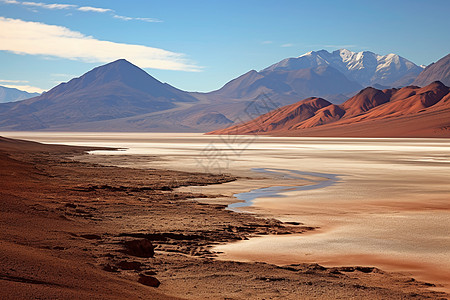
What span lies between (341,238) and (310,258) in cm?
227

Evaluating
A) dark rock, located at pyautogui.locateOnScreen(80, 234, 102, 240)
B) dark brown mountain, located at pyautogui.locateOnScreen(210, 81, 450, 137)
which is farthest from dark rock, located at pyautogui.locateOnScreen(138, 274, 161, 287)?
dark brown mountain, located at pyautogui.locateOnScreen(210, 81, 450, 137)

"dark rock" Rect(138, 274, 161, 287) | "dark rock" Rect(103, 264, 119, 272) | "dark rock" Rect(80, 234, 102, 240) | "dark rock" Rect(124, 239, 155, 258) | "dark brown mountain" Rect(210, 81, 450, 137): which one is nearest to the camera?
"dark rock" Rect(138, 274, 161, 287)

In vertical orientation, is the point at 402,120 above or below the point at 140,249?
above

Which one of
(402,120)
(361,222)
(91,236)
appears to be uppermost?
(402,120)

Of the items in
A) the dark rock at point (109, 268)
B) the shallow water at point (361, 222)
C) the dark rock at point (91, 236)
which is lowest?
the shallow water at point (361, 222)

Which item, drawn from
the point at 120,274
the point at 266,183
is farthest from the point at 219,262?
the point at 266,183

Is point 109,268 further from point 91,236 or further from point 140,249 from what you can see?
point 91,236

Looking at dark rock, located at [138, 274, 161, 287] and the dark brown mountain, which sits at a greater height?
the dark brown mountain

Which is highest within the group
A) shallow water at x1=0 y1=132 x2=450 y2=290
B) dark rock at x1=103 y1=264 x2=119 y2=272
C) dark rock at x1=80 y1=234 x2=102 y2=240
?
dark rock at x1=103 y1=264 x2=119 y2=272

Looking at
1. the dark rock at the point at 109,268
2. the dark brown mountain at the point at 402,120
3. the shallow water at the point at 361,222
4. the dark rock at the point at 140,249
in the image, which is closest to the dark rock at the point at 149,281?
the dark rock at the point at 109,268

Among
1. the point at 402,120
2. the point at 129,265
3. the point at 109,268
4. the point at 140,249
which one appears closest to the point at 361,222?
the point at 140,249

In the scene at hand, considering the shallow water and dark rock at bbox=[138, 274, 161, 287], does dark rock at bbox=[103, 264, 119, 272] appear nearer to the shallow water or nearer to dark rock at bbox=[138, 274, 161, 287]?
dark rock at bbox=[138, 274, 161, 287]

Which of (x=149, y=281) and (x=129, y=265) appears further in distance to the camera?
(x=129, y=265)

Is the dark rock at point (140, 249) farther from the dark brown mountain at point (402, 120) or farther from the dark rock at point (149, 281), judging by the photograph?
the dark brown mountain at point (402, 120)
